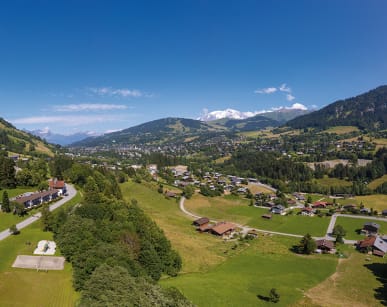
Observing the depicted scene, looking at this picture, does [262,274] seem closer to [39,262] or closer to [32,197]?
[39,262]

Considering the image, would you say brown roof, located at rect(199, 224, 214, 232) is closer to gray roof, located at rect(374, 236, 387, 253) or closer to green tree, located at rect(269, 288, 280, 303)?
gray roof, located at rect(374, 236, 387, 253)

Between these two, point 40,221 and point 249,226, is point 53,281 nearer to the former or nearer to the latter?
point 40,221

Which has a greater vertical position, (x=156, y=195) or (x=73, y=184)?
(x=73, y=184)

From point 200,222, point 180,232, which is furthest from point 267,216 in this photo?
point 180,232

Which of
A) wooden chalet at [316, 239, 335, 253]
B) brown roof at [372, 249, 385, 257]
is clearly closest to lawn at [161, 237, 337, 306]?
wooden chalet at [316, 239, 335, 253]

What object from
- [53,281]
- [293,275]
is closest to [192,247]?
[293,275]

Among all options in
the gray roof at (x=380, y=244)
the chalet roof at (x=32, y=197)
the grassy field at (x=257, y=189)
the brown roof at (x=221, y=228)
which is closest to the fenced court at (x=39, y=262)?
the chalet roof at (x=32, y=197)
